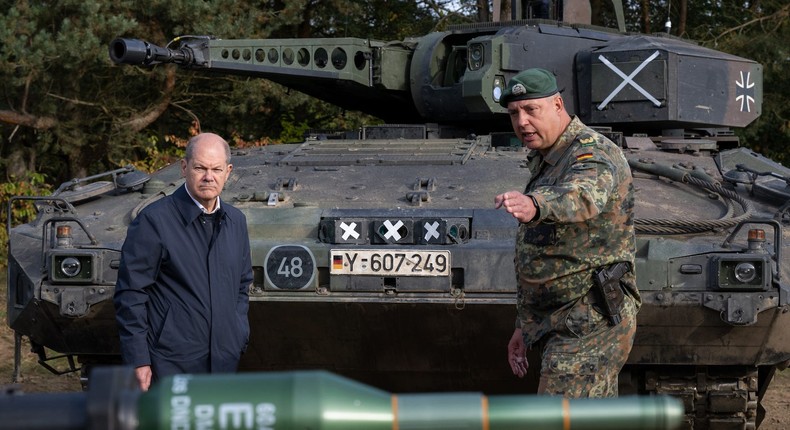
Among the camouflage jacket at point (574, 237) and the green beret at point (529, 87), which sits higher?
the green beret at point (529, 87)

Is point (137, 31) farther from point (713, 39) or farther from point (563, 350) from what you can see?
point (563, 350)

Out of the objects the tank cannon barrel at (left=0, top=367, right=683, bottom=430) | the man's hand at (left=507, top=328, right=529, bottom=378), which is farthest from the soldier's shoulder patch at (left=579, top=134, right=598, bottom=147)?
the tank cannon barrel at (left=0, top=367, right=683, bottom=430)

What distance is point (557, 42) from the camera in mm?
8344

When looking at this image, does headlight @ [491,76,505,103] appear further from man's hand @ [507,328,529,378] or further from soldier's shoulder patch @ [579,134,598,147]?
soldier's shoulder patch @ [579,134,598,147]

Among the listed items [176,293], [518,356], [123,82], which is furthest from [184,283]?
[123,82]

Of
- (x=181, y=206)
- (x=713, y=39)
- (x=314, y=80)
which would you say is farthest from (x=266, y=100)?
(x=181, y=206)

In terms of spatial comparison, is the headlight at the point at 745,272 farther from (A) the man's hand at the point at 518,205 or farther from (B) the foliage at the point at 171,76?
(B) the foliage at the point at 171,76

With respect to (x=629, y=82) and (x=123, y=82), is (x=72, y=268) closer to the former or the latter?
(x=629, y=82)

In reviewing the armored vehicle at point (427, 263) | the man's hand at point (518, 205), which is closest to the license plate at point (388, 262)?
the armored vehicle at point (427, 263)

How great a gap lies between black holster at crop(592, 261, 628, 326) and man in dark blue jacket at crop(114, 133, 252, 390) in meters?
1.26

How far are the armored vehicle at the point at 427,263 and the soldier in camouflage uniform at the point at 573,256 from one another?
1503 millimetres

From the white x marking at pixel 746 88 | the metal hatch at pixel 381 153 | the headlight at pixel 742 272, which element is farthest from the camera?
the white x marking at pixel 746 88

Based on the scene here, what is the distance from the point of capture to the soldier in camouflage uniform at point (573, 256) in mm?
4184

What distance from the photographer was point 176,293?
14.2 ft
